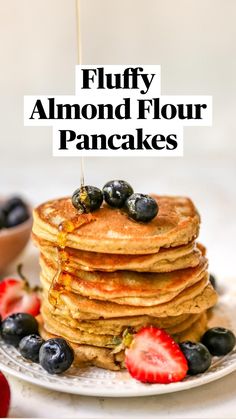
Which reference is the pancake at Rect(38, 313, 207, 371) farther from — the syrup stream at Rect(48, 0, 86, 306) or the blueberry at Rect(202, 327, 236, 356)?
the blueberry at Rect(202, 327, 236, 356)

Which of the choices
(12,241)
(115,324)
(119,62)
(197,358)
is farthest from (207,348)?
(119,62)

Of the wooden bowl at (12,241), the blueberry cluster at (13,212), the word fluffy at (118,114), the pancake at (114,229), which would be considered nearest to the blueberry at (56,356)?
the pancake at (114,229)

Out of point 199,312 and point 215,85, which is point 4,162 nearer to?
point 215,85

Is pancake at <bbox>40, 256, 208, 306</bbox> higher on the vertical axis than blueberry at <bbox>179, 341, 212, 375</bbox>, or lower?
higher

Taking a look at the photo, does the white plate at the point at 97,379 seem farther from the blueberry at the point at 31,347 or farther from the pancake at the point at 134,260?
the pancake at the point at 134,260

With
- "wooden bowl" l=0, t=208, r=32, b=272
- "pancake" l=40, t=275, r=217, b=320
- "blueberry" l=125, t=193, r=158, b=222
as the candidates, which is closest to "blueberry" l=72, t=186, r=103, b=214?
"blueberry" l=125, t=193, r=158, b=222

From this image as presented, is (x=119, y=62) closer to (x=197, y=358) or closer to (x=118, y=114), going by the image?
(x=118, y=114)

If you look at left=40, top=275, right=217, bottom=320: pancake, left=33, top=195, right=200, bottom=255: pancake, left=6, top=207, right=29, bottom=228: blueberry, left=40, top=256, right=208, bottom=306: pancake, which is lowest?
left=40, top=275, right=217, bottom=320: pancake

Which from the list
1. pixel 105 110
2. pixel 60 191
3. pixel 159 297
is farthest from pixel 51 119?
pixel 60 191
